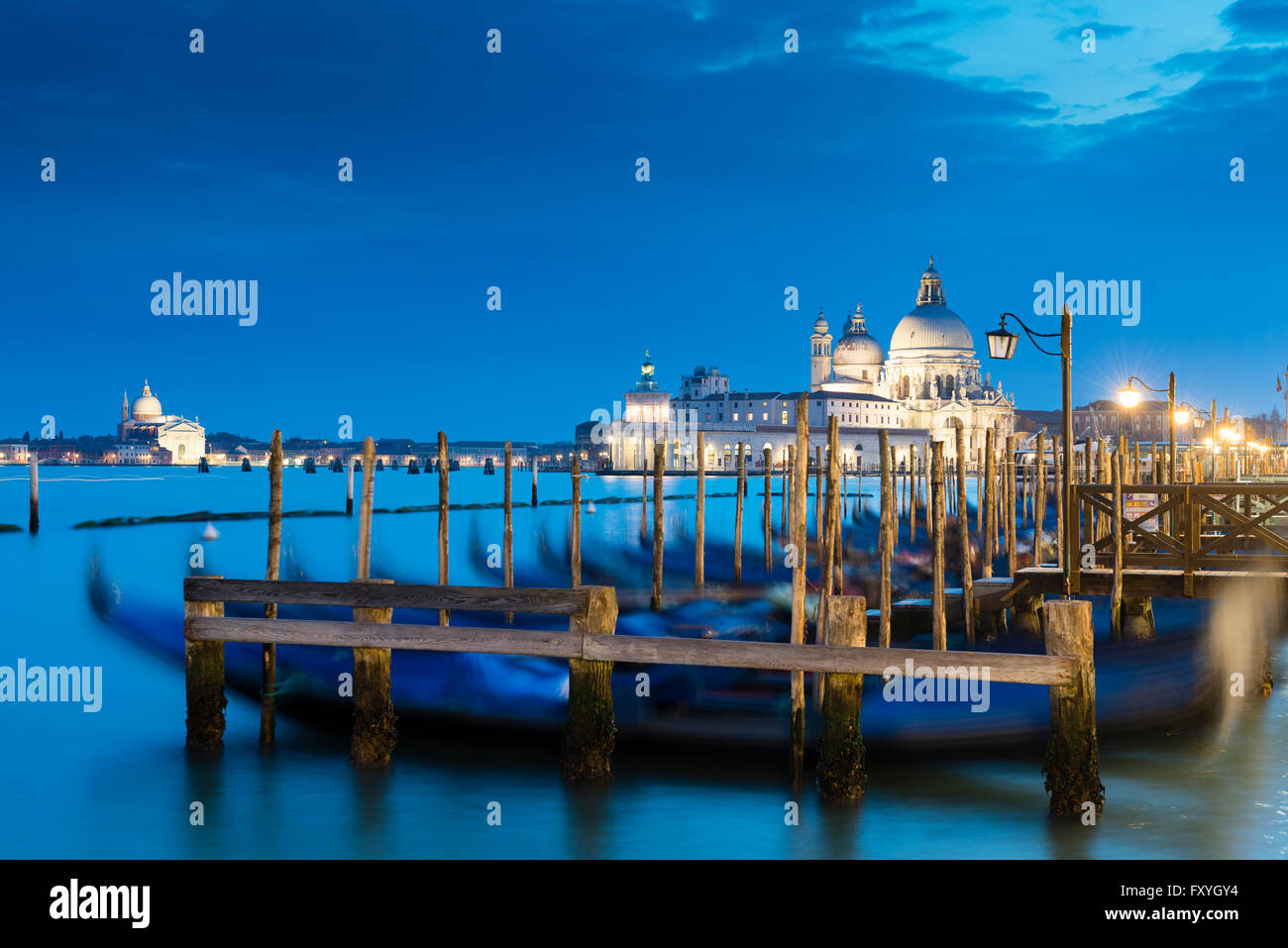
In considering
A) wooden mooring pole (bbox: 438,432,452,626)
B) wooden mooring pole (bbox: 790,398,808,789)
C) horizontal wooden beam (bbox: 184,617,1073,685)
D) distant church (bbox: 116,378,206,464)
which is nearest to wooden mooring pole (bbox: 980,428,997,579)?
wooden mooring pole (bbox: 438,432,452,626)

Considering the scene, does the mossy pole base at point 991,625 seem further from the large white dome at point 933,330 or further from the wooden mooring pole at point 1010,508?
the large white dome at point 933,330

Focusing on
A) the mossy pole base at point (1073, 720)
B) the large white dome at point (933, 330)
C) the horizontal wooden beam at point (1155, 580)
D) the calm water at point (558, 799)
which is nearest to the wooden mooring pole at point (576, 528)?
the horizontal wooden beam at point (1155, 580)

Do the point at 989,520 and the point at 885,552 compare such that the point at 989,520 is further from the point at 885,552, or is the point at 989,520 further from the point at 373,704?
the point at 373,704

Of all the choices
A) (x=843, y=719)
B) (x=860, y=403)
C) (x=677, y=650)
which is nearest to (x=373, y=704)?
(x=677, y=650)

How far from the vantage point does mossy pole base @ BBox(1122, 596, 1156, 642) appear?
39.8ft

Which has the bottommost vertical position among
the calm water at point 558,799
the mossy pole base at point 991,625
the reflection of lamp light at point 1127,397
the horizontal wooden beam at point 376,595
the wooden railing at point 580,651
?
the calm water at point 558,799

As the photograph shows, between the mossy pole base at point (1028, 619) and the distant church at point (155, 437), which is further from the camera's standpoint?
the distant church at point (155, 437)

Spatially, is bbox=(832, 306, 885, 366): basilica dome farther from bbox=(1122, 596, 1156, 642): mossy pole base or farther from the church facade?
bbox=(1122, 596, 1156, 642): mossy pole base

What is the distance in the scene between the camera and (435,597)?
6984 mm

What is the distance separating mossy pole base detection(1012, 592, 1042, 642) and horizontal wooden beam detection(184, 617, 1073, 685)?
6509 millimetres

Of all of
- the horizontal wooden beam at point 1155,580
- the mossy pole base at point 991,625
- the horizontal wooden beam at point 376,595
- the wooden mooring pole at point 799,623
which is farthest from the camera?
the mossy pole base at point 991,625

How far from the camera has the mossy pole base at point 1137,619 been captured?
12.1 metres
